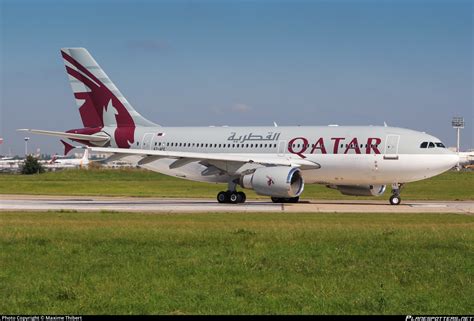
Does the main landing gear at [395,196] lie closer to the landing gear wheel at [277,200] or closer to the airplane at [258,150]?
the airplane at [258,150]

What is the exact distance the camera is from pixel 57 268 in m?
14.9

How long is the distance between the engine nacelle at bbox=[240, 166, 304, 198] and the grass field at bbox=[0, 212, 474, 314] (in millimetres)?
11938

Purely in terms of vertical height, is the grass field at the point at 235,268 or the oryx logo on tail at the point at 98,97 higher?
the oryx logo on tail at the point at 98,97

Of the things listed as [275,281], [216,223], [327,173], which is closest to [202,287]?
[275,281]

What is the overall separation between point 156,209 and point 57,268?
18039mm

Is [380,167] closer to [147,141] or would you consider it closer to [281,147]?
[281,147]

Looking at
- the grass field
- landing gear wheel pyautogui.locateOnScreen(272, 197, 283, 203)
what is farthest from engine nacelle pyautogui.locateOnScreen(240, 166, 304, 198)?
the grass field

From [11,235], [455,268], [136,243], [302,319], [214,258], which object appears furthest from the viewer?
[11,235]

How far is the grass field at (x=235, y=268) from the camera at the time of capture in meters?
11.7

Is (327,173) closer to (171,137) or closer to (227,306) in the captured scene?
(171,137)

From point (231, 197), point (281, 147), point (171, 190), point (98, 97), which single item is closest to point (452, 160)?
point (281, 147)

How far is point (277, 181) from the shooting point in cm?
3553

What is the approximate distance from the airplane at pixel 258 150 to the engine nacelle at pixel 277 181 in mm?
45

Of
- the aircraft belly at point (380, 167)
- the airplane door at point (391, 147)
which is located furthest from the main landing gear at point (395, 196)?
the airplane door at point (391, 147)
